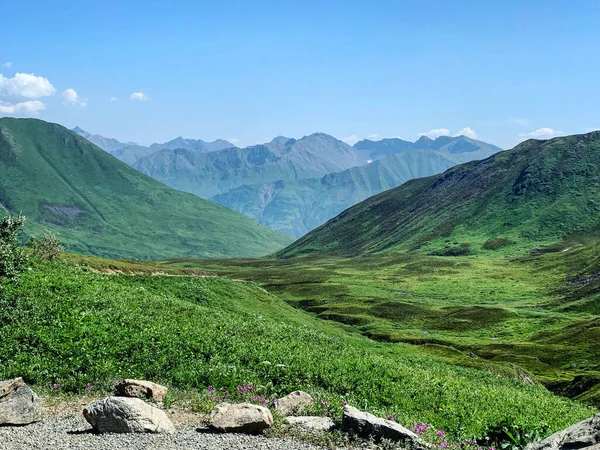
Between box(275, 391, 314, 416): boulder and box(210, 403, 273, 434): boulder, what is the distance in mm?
2374

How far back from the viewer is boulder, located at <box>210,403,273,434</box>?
19.6m

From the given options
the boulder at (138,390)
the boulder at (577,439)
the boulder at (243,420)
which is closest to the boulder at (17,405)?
the boulder at (138,390)

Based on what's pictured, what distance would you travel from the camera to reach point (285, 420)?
2058cm

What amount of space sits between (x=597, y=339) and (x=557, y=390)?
42144 millimetres

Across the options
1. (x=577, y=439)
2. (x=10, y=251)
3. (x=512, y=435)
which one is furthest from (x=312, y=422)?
(x=10, y=251)

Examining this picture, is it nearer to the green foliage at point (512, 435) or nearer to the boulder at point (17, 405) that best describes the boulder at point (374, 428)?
the green foliage at point (512, 435)

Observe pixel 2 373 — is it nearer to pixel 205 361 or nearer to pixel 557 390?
pixel 205 361

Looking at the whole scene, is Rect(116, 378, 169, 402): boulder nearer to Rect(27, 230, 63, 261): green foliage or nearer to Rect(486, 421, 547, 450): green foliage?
Rect(486, 421, 547, 450): green foliage

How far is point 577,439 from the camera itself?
15.3m

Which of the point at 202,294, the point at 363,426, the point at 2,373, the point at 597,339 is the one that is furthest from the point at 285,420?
the point at 597,339

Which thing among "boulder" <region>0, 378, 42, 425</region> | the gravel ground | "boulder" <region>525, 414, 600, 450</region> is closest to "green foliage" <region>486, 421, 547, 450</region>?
"boulder" <region>525, 414, 600, 450</region>

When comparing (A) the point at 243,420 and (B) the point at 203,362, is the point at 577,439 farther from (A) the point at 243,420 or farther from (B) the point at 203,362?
(B) the point at 203,362

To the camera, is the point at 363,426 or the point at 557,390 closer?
the point at 363,426

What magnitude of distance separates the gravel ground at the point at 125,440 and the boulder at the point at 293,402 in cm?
314
